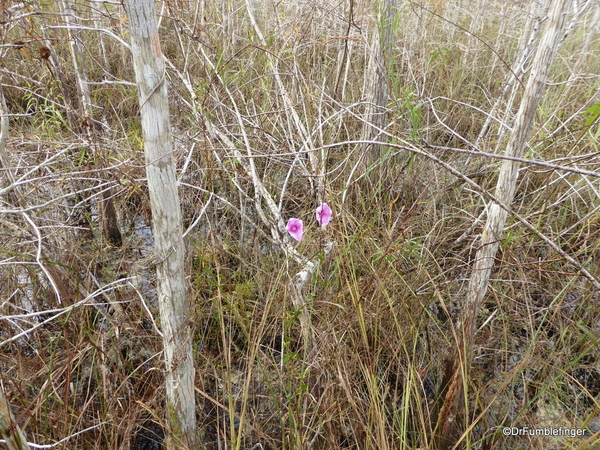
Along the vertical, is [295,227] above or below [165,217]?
below

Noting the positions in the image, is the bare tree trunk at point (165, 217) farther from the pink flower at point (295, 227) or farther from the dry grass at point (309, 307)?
the pink flower at point (295, 227)

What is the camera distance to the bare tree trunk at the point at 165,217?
957mm

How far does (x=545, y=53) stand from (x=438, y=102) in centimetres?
203

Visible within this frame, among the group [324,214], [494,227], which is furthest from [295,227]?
[494,227]

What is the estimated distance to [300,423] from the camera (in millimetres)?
1383

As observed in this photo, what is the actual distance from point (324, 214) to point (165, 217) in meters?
0.84

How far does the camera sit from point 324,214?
1.84 meters

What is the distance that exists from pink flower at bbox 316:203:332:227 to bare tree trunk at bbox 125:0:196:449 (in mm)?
732

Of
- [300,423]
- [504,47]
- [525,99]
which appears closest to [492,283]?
[525,99]

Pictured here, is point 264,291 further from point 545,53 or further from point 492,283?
point 545,53

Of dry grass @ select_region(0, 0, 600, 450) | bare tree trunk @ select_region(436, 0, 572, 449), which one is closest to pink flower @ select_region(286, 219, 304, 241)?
dry grass @ select_region(0, 0, 600, 450)

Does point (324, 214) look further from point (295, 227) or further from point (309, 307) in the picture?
point (309, 307)

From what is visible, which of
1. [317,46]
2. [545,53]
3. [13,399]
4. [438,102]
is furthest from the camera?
[438,102]

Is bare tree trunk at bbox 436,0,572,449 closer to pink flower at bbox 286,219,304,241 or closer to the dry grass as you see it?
the dry grass
